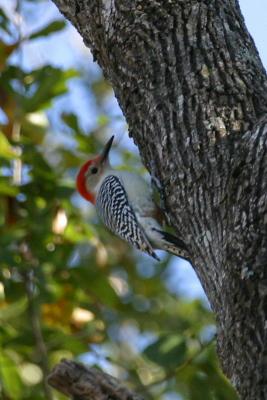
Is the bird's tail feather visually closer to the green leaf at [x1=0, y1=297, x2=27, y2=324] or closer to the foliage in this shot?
the foliage

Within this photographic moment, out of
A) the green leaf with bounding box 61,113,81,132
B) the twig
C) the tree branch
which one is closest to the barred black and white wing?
the green leaf with bounding box 61,113,81,132

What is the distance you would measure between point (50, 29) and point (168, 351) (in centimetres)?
212

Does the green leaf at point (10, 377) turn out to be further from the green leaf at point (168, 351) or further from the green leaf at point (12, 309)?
the green leaf at point (168, 351)

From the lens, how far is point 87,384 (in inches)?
158

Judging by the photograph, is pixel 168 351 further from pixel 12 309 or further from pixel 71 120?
pixel 71 120

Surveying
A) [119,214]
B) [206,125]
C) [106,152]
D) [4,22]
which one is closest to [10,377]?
[119,214]

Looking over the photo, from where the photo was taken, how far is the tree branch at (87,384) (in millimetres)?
4012

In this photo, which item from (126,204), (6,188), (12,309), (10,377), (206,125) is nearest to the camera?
(206,125)

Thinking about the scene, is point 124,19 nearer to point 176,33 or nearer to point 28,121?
point 176,33

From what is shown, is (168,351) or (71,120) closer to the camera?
(168,351)

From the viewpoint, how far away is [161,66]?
4164 mm

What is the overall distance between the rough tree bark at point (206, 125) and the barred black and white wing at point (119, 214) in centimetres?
194

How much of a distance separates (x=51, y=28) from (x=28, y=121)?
2.04ft

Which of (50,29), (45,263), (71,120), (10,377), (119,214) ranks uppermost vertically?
(50,29)
